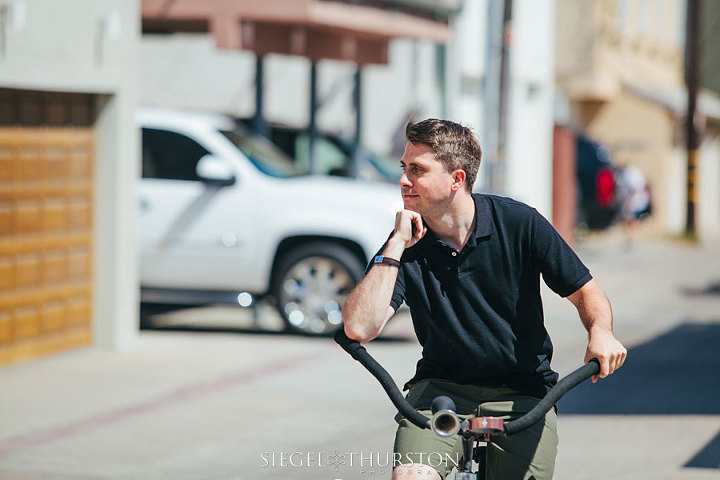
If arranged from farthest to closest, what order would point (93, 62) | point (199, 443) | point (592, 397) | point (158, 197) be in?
point (158, 197)
point (93, 62)
point (592, 397)
point (199, 443)

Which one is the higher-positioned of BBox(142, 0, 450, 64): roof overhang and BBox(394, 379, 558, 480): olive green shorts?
BBox(142, 0, 450, 64): roof overhang

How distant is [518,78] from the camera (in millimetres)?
25297

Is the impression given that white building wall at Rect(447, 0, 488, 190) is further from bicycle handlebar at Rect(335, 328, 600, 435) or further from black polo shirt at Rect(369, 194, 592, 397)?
bicycle handlebar at Rect(335, 328, 600, 435)

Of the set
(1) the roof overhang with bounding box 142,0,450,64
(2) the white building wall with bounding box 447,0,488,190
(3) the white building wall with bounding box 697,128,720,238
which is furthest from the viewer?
(3) the white building wall with bounding box 697,128,720,238

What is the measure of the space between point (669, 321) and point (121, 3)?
6806mm

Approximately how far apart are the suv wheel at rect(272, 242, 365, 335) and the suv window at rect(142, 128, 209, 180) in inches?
51.7

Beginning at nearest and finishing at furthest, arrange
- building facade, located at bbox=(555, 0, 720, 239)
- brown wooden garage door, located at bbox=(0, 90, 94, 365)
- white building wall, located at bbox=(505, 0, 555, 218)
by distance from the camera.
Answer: brown wooden garage door, located at bbox=(0, 90, 94, 365) < white building wall, located at bbox=(505, 0, 555, 218) < building facade, located at bbox=(555, 0, 720, 239)

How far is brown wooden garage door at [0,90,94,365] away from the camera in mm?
10312

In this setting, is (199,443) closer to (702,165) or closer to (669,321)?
(669,321)

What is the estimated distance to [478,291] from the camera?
4117 mm

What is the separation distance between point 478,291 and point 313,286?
27.2ft

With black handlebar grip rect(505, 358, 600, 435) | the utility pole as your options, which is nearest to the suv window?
black handlebar grip rect(505, 358, 600, 435)

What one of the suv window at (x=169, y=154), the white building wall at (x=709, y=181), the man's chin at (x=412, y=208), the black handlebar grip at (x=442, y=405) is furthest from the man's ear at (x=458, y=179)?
the white building wall at (x=709, y=181)

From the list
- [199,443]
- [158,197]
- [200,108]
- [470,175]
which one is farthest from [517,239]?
[200,108]
